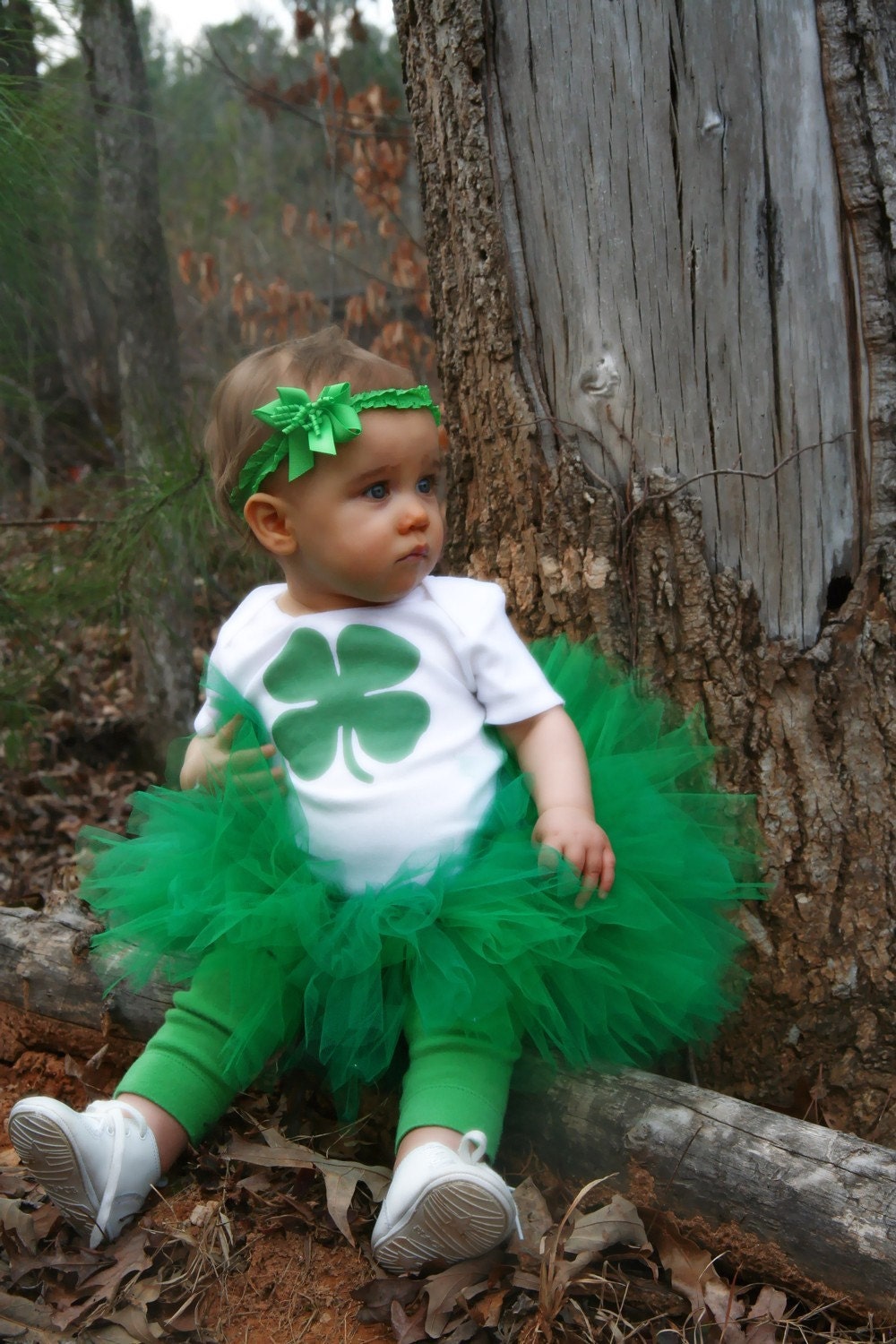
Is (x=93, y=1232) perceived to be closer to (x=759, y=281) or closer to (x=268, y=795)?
(x=268, y=795)

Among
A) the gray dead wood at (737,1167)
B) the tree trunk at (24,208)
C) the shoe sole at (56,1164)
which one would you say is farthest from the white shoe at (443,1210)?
the tree trunk at (24,208)

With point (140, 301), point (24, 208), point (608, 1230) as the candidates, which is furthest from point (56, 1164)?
point (140, 301)

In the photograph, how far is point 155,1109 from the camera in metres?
2.03

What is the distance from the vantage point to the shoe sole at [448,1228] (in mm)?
1688

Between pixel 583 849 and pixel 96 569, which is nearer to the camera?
pixel 583 849

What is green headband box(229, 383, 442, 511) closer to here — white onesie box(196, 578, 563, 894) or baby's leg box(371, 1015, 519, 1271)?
white onesie box(196, 578, 563, 894)

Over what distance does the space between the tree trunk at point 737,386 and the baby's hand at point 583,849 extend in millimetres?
475

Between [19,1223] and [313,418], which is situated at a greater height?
[313,418]

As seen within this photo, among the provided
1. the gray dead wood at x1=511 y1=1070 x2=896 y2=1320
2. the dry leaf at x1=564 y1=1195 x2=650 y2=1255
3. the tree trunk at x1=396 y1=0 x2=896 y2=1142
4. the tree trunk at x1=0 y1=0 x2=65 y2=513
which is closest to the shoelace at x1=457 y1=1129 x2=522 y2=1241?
the dry leaf at x1=564 y1=1195 x2=650 y2=1255

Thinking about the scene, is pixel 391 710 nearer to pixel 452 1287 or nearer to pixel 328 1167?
pixel 328 1167

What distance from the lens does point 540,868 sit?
1.94 meters

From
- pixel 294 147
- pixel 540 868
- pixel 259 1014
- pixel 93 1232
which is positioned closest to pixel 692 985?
pixel 540 868

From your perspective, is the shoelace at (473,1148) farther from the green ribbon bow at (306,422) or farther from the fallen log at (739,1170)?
the green ribbon bow at (306,422)

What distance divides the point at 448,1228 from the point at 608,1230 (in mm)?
326
